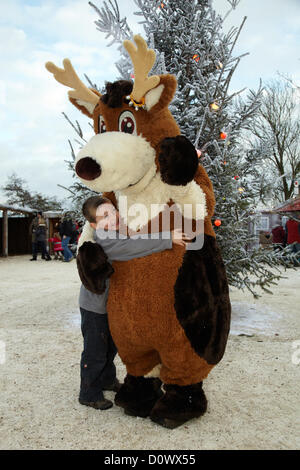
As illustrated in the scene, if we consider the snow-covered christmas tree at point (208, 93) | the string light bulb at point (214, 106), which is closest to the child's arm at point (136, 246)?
the snow-covered christmas tree at point (208, 93)

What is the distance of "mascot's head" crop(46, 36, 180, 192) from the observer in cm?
175

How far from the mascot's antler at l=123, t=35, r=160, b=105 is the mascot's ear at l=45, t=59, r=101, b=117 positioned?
371 mm

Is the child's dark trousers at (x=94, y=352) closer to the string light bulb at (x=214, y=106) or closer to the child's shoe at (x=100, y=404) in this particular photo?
the child's shoe at (x=100, y=404)

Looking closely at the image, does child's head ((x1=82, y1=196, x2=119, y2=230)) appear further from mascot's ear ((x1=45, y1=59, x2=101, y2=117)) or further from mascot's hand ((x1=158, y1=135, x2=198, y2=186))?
mascot's ear ((x1=45, y1=59, x2=101, y2=117))

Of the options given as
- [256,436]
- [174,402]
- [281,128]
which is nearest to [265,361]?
[256,436]

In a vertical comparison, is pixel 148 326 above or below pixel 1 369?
above

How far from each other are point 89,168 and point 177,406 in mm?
1349

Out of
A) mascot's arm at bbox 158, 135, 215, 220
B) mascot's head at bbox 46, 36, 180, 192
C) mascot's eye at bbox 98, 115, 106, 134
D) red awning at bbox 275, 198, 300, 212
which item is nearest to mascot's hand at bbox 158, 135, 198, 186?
mascot's arm at bbox 158, 135, 215, 220

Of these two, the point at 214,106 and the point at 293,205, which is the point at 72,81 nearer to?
the point at 214,106

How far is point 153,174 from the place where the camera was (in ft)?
6.41

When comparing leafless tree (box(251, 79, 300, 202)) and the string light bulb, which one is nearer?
Answer: the string light bulb

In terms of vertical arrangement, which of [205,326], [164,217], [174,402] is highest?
[164,217]
